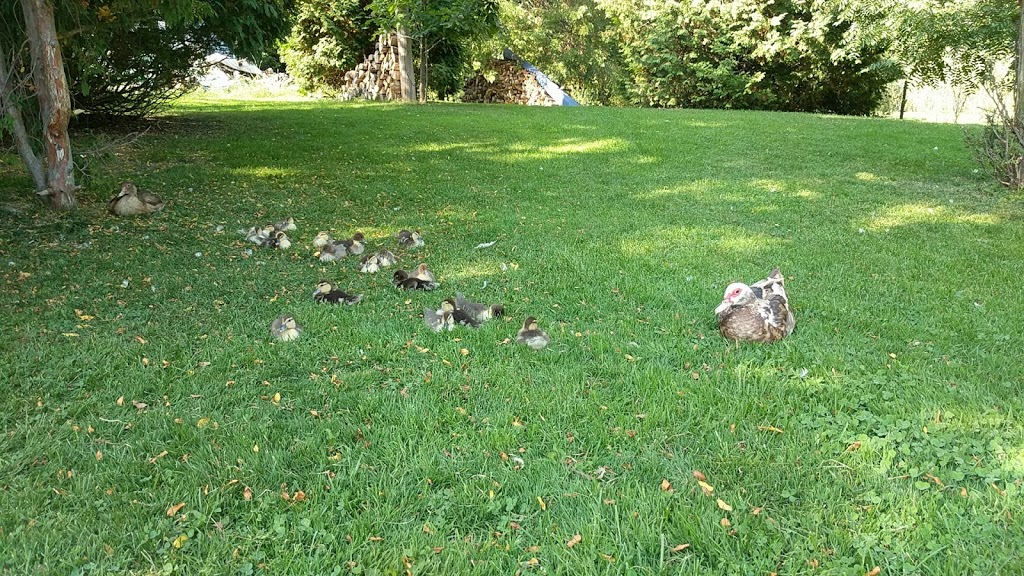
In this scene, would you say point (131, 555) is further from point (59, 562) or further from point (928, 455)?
point (928, 455)

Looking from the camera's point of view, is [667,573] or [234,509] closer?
[667,573]

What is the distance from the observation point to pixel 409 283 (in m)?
5.05

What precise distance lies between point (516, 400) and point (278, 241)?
12.0 feet

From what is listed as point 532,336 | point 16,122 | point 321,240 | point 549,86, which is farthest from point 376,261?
point 549,86

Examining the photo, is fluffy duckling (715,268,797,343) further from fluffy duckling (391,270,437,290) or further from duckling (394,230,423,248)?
duckling (394,230,423,248)

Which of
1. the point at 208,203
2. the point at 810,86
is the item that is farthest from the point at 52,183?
the point at 810,86

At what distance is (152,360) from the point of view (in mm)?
3822

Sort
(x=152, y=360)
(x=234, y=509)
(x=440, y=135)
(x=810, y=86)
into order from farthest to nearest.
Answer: (x=810, y=86), (x=440, y=135), (x=152, y=360), (x=234, y=509)

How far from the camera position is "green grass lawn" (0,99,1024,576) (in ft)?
8.02

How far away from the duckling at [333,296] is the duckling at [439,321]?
73 cm

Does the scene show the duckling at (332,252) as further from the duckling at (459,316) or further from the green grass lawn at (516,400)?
the duckling at (459,316)

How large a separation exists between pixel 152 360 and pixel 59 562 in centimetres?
167

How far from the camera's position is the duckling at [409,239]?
6.23 m

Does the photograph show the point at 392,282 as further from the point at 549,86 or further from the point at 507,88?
the point at 507,88
